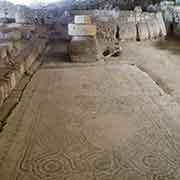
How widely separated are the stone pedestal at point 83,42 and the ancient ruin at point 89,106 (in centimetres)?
2

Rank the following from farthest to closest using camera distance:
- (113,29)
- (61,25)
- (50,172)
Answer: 1. (61,25)
2. (113,29)
3. (50,172)

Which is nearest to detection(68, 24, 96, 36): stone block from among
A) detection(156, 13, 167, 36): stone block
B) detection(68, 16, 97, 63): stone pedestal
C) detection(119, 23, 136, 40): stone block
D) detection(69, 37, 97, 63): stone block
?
detection(68, 16, 97, 63): stone pedestal

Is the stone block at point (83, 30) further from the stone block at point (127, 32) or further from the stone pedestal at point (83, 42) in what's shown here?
the stone block at point (127, 32)

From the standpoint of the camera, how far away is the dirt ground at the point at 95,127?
210 centimetres

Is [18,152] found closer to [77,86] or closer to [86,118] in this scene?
[86,118]

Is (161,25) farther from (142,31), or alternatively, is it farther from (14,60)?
(14,60)

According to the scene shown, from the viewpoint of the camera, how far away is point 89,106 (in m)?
3.26

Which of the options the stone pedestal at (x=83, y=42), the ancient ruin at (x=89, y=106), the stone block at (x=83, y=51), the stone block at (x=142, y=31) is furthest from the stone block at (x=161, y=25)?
the stone block at (x=83, y=51)

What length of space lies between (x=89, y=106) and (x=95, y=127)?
0.53 meters

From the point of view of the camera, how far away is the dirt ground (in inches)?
82.5

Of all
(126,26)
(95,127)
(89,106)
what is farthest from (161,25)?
(95,127)

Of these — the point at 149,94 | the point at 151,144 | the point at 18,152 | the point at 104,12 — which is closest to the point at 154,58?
the point at 149,94

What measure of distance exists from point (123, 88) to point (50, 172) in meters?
2.04

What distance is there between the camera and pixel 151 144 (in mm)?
2434
